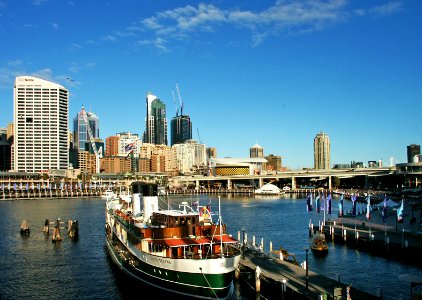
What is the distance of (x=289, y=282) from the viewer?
45062 millimetres

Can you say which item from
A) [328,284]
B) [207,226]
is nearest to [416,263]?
[328,284]

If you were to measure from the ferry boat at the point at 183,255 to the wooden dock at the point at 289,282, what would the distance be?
4.15 meters

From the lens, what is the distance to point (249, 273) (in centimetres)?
5138

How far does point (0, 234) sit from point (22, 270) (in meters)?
39.8

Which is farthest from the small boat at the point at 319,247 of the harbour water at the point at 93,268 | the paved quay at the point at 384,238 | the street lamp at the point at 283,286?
the street lamp at the point at 283,286

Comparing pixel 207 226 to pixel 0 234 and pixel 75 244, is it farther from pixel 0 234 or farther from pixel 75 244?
pixel 0 234

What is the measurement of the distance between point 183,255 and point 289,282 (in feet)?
35.3

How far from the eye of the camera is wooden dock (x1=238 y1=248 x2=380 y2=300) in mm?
40375

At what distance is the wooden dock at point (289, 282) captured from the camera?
40.4 meters

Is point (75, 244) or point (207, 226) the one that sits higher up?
point (207, 226)

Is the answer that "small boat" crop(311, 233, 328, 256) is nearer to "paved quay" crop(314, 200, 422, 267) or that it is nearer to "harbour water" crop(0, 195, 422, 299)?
"harbour water" crop(0, 195, 422, 299)

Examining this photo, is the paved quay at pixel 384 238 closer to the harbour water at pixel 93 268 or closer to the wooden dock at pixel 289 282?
the harbour water at pixel 93 268

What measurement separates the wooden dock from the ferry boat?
4.15m

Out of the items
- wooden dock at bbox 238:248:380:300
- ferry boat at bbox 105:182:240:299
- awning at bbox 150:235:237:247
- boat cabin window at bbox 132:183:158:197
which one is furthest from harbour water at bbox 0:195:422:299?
boat cabin window at bbox 132:183:158:197
